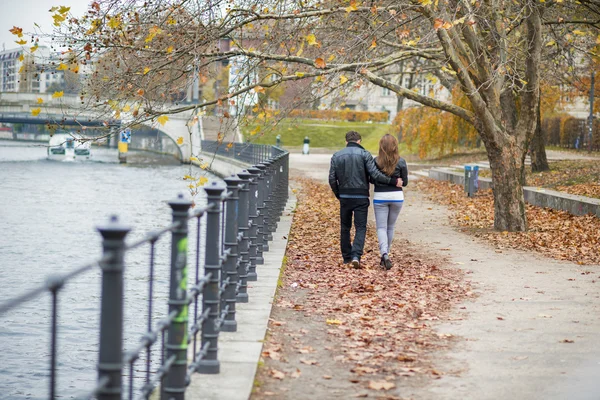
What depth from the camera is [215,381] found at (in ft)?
20.7

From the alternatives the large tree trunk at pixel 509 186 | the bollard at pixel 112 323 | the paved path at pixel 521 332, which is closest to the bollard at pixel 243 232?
the paved path at pixel 521 332

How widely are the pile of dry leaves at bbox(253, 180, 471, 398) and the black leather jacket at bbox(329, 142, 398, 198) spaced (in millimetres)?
1077

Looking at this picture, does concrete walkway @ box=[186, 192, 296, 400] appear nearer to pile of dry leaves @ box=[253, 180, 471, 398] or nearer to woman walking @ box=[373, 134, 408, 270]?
pile of dry leaves @ box=[253, 180, 471, 398]

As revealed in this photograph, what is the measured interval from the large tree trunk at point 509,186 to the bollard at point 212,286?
10.4 m

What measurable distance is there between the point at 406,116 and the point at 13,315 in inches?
1340

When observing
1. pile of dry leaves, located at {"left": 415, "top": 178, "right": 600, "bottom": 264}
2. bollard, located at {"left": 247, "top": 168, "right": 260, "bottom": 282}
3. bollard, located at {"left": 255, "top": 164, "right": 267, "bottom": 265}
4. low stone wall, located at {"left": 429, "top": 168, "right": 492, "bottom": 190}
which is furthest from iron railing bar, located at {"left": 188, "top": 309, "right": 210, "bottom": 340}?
low stone wall, located at {"left": 429, "top": 168, "right": 492, "bottom": 190}

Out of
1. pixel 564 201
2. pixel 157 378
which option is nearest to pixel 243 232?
pixel 157 378

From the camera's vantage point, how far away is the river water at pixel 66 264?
1130cm

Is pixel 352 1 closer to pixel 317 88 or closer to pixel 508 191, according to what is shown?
pixel 317 88

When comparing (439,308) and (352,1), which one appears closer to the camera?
(439,308)

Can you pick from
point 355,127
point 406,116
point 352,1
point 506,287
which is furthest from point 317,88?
point 355,127

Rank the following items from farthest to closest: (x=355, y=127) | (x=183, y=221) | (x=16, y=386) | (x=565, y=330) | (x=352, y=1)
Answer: (x=355, y=127)
(x=352, y=1)
(x=16, y=386)
(x=565, y=330)
(x=183, y=221)

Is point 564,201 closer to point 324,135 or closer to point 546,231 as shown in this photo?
point 546,231

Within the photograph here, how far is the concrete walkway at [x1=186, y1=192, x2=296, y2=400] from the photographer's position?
6059 mm
